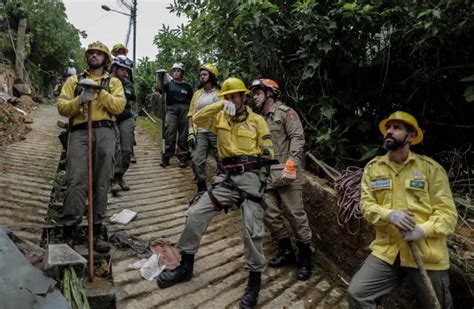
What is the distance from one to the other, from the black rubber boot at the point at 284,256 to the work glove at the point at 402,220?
5.66 ft

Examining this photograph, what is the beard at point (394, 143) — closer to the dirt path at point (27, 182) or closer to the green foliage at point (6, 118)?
the dirt path at point (27, 182)

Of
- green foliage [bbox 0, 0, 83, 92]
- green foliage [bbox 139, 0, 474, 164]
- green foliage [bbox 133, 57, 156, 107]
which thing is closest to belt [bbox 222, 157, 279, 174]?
green foliage [bbox 139, 0, 474, 164]

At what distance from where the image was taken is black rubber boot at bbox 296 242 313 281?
4.14 meters

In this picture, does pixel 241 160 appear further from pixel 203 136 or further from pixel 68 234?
pixel 203 136

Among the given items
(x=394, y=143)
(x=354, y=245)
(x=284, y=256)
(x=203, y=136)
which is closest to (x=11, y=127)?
(x=203, y=136)

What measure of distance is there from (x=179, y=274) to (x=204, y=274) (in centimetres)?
37

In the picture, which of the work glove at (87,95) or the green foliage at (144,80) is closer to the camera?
the work glove at (87,95)

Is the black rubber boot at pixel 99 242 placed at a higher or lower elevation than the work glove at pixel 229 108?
lower

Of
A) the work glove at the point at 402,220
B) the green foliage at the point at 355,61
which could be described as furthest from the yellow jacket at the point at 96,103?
the work glove at the point at 402,220

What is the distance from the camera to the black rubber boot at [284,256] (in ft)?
14.2

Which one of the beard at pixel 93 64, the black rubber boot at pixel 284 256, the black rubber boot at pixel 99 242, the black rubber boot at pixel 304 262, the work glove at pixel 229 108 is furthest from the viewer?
the black rubber boot at pixel 284 256

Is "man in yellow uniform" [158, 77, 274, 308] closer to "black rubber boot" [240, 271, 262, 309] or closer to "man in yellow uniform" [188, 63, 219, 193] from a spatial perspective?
"black rubber boot" [240, 271, 262, 309]

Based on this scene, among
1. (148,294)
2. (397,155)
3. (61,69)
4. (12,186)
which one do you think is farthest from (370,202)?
(61,69)

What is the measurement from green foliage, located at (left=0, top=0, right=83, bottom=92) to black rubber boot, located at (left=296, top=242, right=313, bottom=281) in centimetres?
1302
